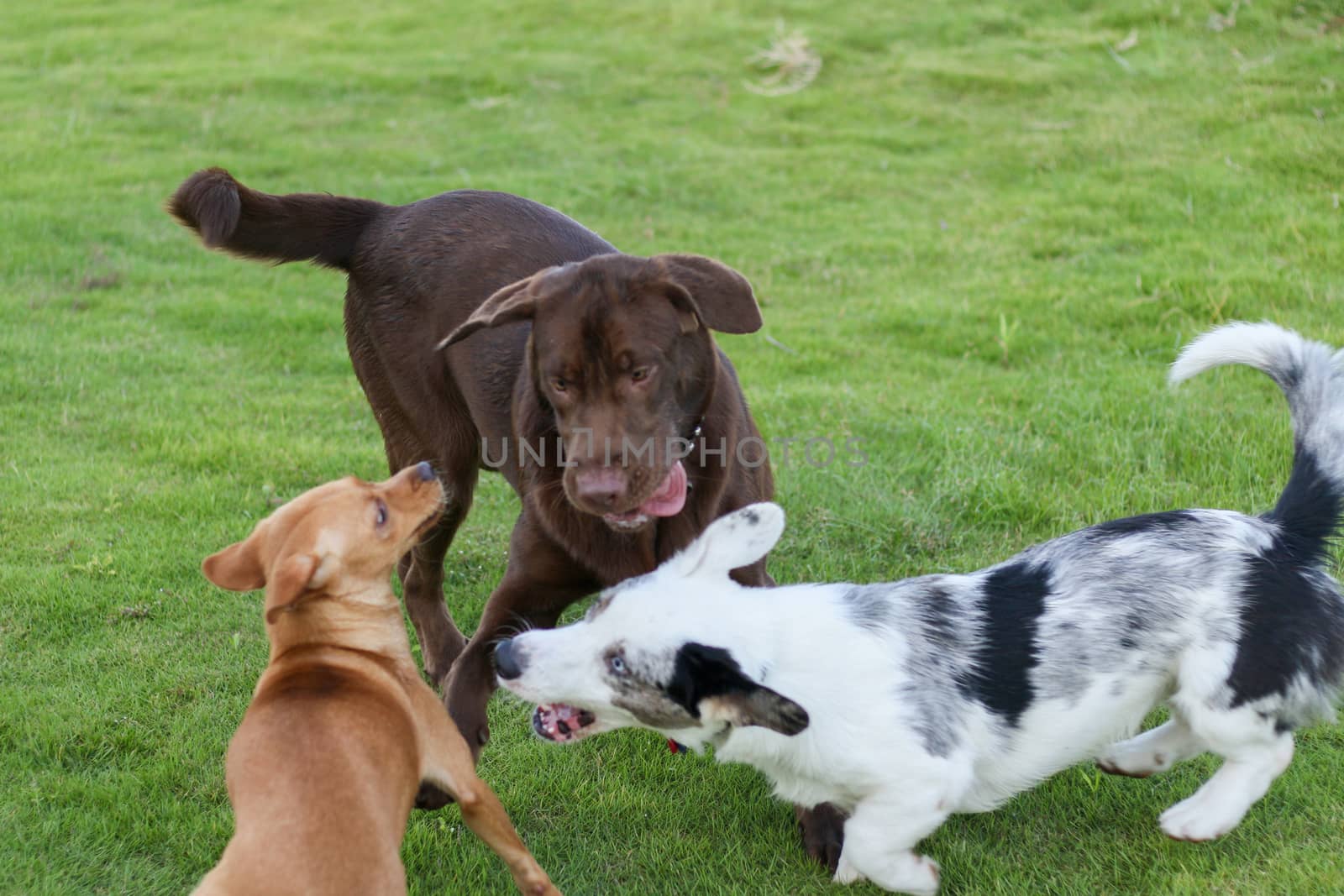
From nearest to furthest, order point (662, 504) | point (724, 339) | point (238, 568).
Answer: point (238, 568)
point (662, 504)
point (724, 339)

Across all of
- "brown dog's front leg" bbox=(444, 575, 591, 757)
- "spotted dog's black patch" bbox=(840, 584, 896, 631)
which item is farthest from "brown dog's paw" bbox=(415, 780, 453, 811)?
"spotted dog's black patch" bbox=(840, 584, 896, 631)

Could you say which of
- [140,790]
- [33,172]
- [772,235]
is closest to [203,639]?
[140,790]

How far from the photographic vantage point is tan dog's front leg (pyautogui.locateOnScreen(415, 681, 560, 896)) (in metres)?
3.43

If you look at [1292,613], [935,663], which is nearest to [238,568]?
[935,663]

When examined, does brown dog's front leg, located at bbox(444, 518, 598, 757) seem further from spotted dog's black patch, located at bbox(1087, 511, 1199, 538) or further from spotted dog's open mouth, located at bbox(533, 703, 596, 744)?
spotted dog's black patch, located at bbox(1087, 511, 1199, 538)

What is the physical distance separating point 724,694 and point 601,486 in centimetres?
80

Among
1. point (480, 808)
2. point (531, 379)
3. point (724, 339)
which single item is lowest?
point (724, 339)

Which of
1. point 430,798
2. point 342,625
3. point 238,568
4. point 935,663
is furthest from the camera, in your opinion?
point 430,798

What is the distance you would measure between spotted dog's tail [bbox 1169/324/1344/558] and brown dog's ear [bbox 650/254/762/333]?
1.32 m

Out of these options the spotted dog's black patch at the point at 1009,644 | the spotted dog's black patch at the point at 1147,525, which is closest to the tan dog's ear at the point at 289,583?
the spotted dog's black patch at the point at 1009,644

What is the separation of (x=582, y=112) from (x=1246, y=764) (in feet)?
35.5

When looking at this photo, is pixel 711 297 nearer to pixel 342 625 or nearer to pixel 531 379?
pixel 531 379

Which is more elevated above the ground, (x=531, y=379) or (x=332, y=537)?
(x=531, y=379)

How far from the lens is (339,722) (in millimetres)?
3217
